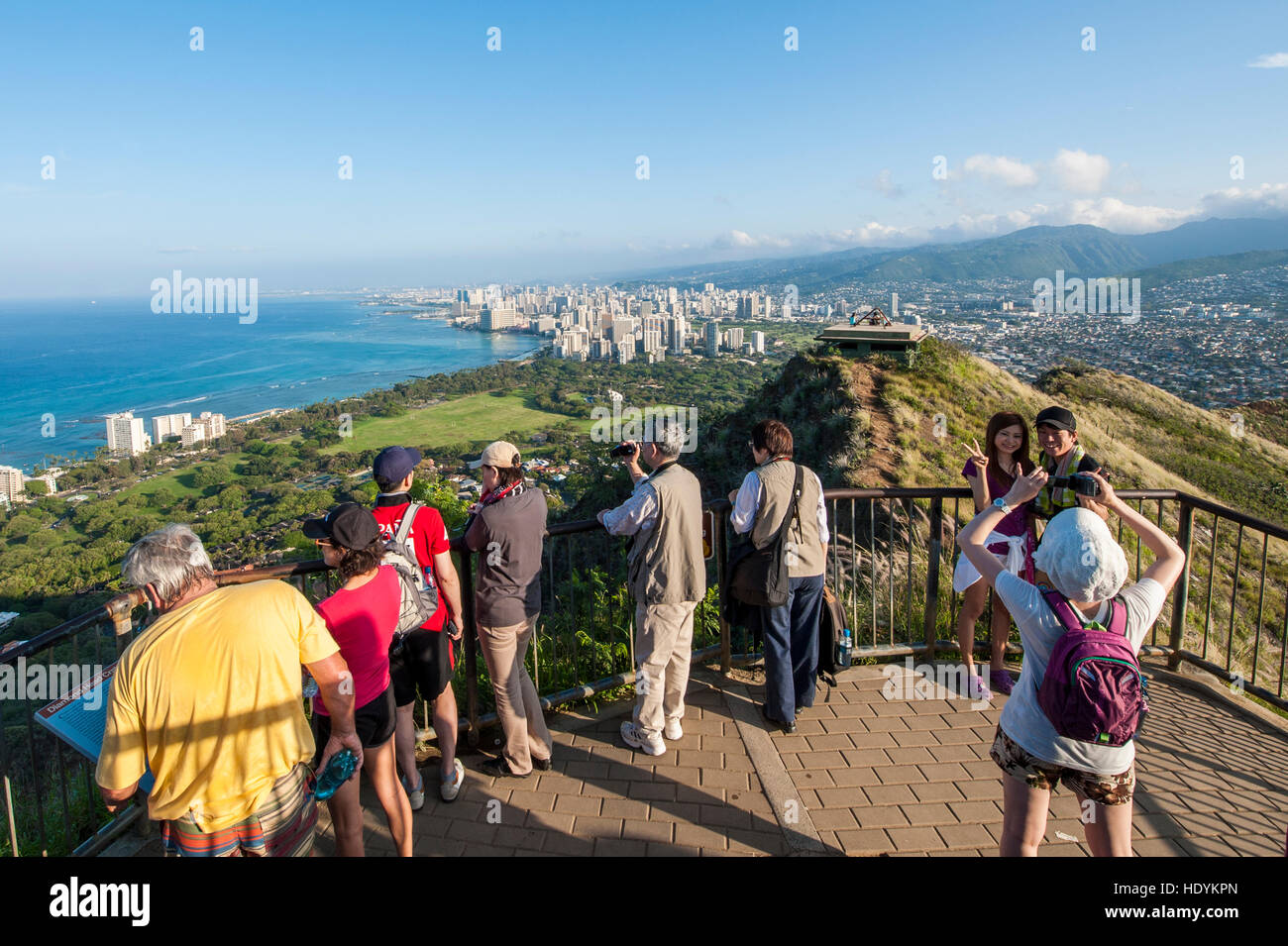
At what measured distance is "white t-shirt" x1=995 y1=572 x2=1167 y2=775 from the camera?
2473 millimetres

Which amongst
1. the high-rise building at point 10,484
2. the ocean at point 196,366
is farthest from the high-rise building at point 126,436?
the high-rise building at point 10,484

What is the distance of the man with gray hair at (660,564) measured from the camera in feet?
13.3

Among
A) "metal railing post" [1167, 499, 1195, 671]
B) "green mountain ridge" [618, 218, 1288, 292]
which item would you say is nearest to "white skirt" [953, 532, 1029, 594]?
"metal railing post" [1167, 499, 1195, 671]

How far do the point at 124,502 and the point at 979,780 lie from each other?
134 ft

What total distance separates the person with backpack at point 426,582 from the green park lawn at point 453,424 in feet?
121

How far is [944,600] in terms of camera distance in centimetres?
798

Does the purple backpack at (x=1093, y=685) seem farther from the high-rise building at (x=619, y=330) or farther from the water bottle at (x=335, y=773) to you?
the high-rise building at (x=619, y=330)

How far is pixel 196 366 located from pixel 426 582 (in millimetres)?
104453

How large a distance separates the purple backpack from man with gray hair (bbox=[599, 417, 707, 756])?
2.07m

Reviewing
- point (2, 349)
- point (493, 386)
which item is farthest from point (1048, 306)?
point (2, 349)

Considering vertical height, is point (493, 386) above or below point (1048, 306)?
below

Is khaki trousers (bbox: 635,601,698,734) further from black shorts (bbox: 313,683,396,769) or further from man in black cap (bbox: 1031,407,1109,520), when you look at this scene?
man in black cap (bbox: 1031,407,1109,520)

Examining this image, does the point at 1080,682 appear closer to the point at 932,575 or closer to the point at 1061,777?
the point at 1061,777
